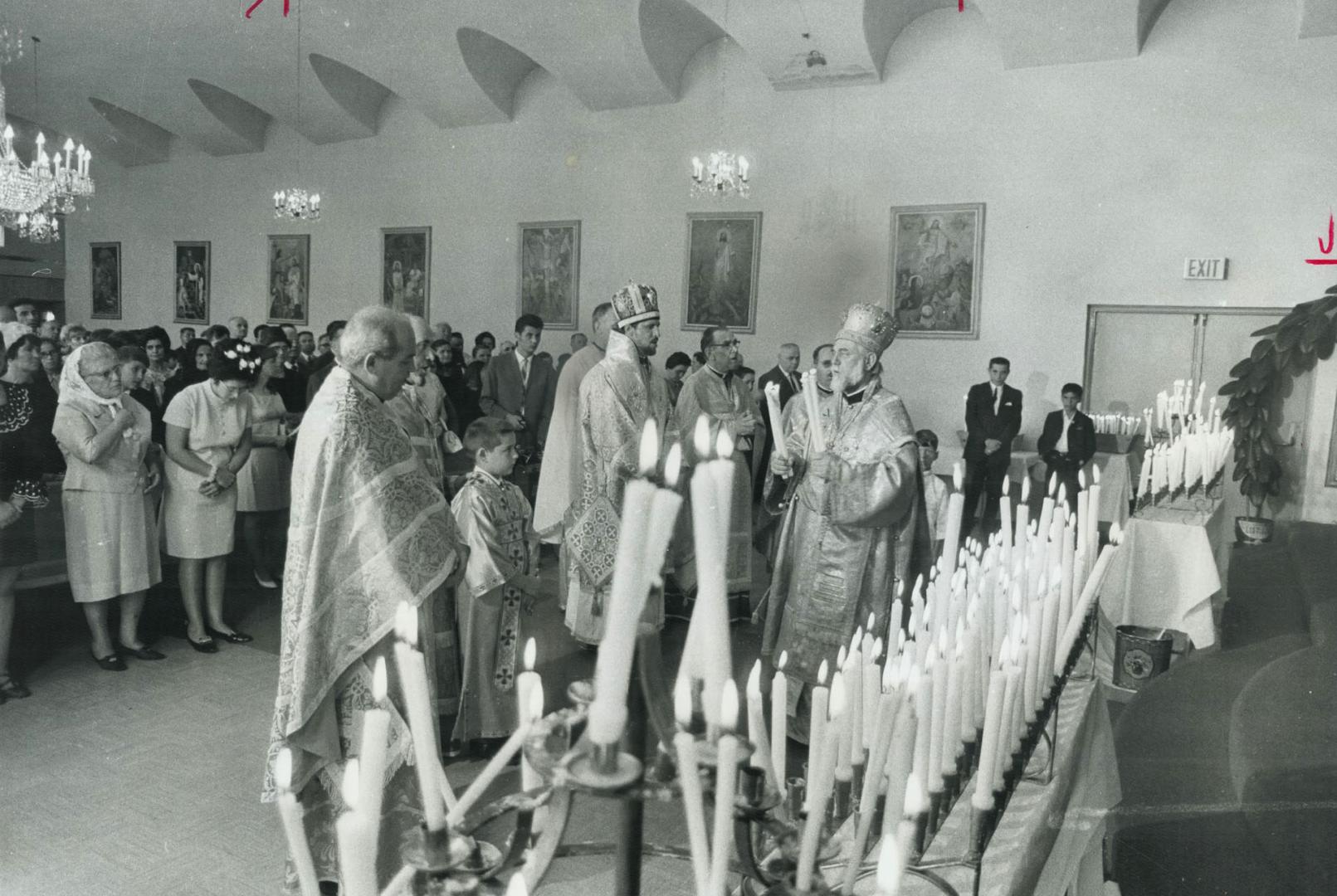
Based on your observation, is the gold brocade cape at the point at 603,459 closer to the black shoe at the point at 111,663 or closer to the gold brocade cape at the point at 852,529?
the gold brocade cape at the point at 852,529

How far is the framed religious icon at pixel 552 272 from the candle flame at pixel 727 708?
49.1ft

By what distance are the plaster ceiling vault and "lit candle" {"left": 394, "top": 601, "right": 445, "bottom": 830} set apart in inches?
458

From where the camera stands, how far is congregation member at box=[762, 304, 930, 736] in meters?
4.32

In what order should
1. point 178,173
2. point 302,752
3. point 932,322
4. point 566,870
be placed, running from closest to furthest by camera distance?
1. point 302,752
2. point 566,870
3. point 932,322
4. point 178,173

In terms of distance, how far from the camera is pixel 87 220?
70.8 ft

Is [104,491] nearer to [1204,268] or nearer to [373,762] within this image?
[373,762]

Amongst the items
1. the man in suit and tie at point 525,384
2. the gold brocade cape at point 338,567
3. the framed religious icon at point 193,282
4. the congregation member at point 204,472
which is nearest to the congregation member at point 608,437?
the congregation member at point 204,472

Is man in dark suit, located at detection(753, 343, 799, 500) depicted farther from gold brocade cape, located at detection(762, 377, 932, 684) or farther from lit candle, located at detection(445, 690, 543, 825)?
lit candle, located at detection(445, 690, 543, 825)

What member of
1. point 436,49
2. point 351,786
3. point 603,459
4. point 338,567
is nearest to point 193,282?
point 436,49

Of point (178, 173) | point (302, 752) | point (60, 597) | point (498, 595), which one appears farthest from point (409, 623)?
point (178, 173)

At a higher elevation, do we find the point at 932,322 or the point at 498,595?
the point at 932,322

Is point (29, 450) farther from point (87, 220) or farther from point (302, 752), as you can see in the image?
point (87, 220)

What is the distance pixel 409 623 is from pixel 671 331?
13.9 meters

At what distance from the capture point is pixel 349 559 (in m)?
3.14
